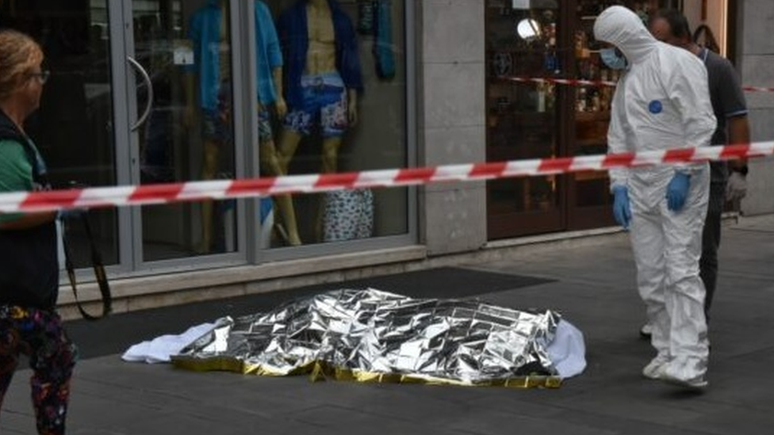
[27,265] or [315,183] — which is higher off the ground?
[315,183]

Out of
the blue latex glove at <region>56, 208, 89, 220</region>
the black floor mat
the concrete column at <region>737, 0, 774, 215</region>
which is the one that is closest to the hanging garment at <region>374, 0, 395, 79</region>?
the black floor mat

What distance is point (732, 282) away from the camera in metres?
10.2

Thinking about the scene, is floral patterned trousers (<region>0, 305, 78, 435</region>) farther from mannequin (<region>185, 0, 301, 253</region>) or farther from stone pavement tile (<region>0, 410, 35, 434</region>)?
mannequin (<region>185, 0, 301, 253</region>)

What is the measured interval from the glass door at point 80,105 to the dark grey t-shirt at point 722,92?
12.9ft

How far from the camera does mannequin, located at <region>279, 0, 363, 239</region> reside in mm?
10445

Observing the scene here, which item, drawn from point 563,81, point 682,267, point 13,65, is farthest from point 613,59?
point 563,81

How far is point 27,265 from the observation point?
4.61 m

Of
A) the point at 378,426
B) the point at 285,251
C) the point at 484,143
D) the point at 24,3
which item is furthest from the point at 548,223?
the point at 378,426

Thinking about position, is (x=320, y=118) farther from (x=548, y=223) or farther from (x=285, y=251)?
(x=548, y=223)

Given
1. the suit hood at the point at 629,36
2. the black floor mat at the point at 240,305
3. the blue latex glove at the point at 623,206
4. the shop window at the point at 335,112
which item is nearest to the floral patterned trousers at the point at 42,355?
the black floor mat at the point at 240,305

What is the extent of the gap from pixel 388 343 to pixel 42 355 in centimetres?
282

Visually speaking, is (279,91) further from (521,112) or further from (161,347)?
(161,347)

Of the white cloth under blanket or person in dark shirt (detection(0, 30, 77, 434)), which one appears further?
the white cloth under blanket

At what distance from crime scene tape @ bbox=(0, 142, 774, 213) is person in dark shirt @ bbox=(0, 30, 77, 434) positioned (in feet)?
0.40
